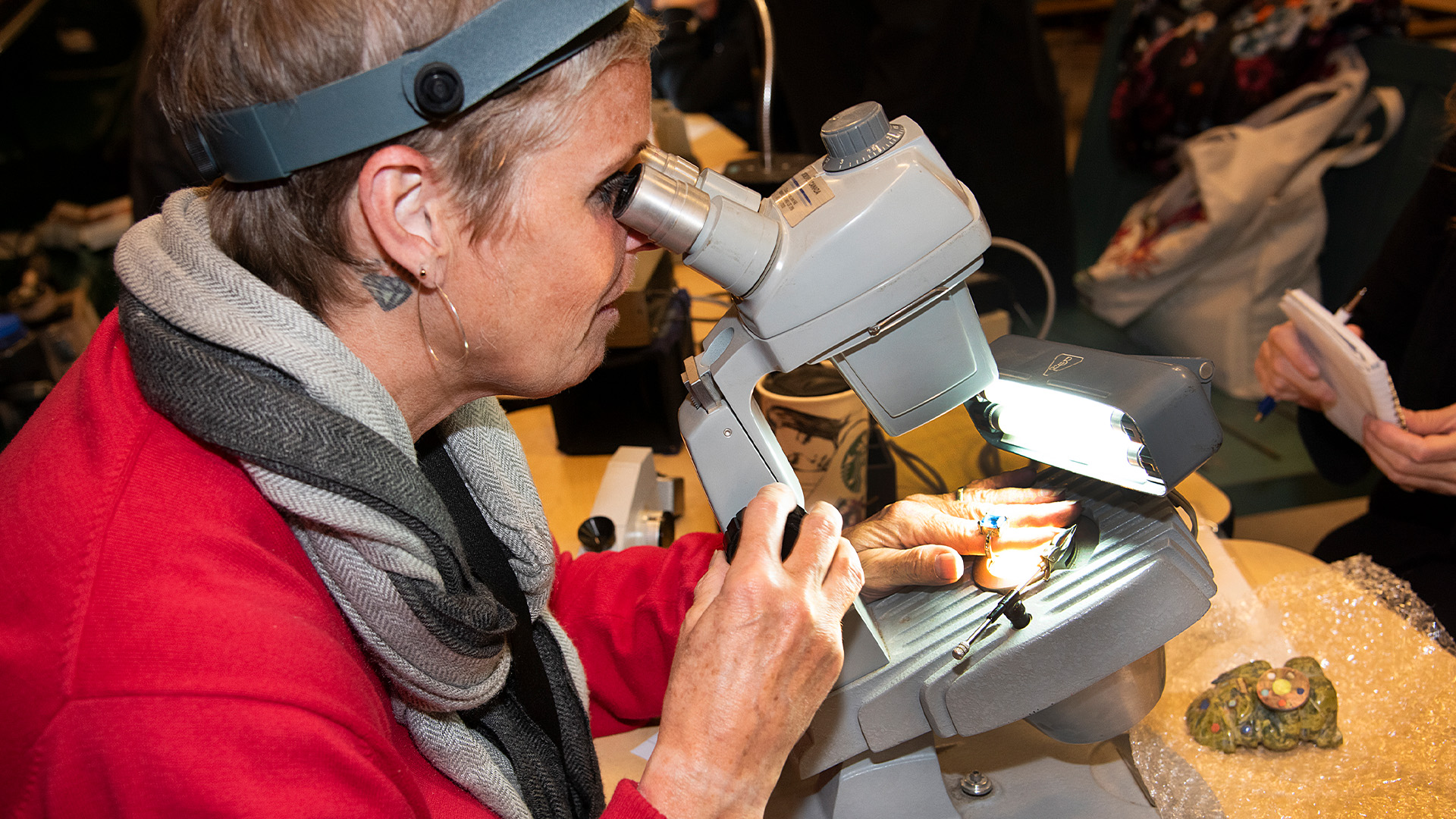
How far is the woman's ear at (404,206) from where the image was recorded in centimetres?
68

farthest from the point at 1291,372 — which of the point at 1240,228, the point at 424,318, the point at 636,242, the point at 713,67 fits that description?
the point at 713,67

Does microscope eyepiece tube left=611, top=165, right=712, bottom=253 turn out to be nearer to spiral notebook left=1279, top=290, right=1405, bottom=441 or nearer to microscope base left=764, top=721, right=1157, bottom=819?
microscope base left=764, top=721, right=1157, bottom=819

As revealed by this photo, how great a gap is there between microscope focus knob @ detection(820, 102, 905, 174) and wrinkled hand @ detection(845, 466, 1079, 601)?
40 centimetres

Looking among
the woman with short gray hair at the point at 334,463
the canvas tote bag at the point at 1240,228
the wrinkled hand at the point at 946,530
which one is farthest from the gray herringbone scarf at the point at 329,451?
the canvas tote bag at the point at 1240,228

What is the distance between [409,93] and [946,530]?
65cm

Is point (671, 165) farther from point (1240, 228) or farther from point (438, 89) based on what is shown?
point (1240, 228)

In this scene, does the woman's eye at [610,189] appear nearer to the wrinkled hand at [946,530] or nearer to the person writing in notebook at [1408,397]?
the wrinkled hand at [946,530]

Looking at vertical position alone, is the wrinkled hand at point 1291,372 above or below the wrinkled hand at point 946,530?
below

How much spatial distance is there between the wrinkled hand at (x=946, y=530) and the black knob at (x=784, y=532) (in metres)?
0.14

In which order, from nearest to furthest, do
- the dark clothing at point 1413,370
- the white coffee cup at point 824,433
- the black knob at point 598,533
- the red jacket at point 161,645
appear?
the red jacket at point 161,645, the white coffee cup at point 824,433, the black knob at point 598,533, the dark clothing at point 1413,370

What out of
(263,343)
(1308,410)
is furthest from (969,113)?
(263,343)

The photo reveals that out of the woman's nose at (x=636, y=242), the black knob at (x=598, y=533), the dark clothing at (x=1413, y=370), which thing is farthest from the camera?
the dark clothing at (x=1413, y=370)

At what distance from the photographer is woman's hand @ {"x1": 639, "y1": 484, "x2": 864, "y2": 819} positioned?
2.42 feet

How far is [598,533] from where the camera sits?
4.15ft
